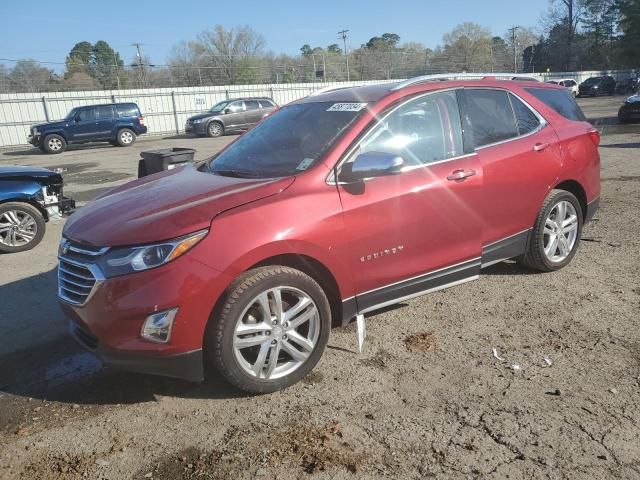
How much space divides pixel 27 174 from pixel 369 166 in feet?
17.5

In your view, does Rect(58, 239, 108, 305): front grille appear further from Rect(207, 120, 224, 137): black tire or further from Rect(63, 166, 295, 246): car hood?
Rect(207, 120, 224, 137): black tire

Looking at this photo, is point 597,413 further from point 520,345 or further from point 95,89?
point 95,89

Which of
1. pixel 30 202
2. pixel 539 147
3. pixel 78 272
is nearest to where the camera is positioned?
pixel 78 272

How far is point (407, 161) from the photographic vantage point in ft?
12.3

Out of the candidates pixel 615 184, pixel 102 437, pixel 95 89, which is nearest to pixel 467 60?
pixel 95 89

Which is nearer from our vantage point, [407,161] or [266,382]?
[266,382]

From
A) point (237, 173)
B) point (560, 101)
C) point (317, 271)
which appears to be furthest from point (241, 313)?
point (560, 101)

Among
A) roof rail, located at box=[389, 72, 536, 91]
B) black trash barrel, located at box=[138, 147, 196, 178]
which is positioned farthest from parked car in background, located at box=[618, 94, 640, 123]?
black trash barrel, located at box=[138, 147, 196, 178]

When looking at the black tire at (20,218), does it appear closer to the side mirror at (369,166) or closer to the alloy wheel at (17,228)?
the alloy wheel at (17,228)

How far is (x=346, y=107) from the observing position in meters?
3.88

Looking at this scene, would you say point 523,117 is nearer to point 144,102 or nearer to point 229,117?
point 229,117

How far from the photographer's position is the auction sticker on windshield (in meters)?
3.77

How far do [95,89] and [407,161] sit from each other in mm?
31393

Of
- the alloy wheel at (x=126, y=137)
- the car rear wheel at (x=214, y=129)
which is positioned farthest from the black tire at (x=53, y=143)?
Result: the car rear wheel at (x=214, y=129)
